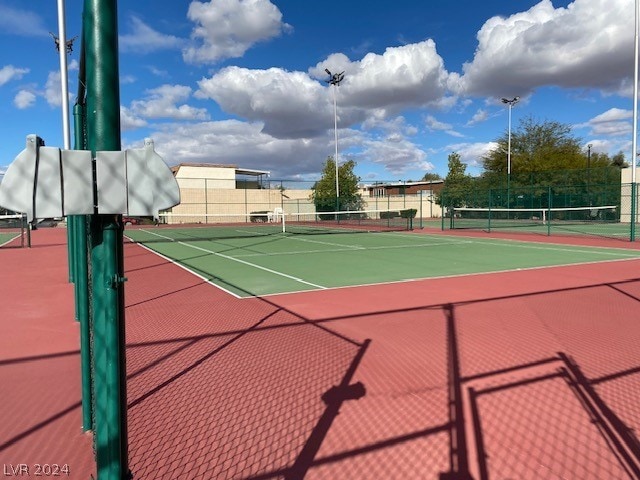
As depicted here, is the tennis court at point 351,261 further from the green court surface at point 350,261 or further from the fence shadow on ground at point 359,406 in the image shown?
the fence shadow on ground at point 359,406

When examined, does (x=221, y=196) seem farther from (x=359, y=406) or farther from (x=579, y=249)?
(x=359, y=406)

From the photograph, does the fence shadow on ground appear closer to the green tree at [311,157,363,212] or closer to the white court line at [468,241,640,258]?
the white court line at [468,241,640,258]

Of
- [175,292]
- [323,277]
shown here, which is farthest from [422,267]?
[175,292]

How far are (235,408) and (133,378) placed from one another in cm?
137

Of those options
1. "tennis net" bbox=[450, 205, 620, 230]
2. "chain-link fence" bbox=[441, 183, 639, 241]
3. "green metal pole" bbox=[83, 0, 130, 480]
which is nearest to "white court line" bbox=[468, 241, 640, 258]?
"tennis net" bbox=[450, 205, 620, 230]

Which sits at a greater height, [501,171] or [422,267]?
[501,171]

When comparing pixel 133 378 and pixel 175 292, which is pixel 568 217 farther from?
pixel 133 378

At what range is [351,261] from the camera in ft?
49.0

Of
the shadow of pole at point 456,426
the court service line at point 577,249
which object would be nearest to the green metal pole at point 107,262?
the shadow of pole at point 456,426

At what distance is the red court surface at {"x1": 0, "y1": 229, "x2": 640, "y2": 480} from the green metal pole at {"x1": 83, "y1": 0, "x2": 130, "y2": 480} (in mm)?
1334

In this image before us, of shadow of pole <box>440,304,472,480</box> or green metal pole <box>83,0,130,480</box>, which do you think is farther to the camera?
shadow of pole <box>440,304,472,480</box>

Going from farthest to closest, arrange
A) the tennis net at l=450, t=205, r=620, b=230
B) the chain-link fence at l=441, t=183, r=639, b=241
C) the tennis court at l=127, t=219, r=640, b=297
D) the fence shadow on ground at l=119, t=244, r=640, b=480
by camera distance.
A: the chain-link fence at l=441, t=183, r=639, b=241 < the tennis net at l=450, t=205, r=620, b=230 < the tennis court at l=127, t=219, r=640, b=297 < the fence shadow on ground at l=119, t=244, r=640, b=480

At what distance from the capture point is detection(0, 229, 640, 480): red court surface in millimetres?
3355

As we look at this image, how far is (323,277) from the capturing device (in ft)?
38.5
